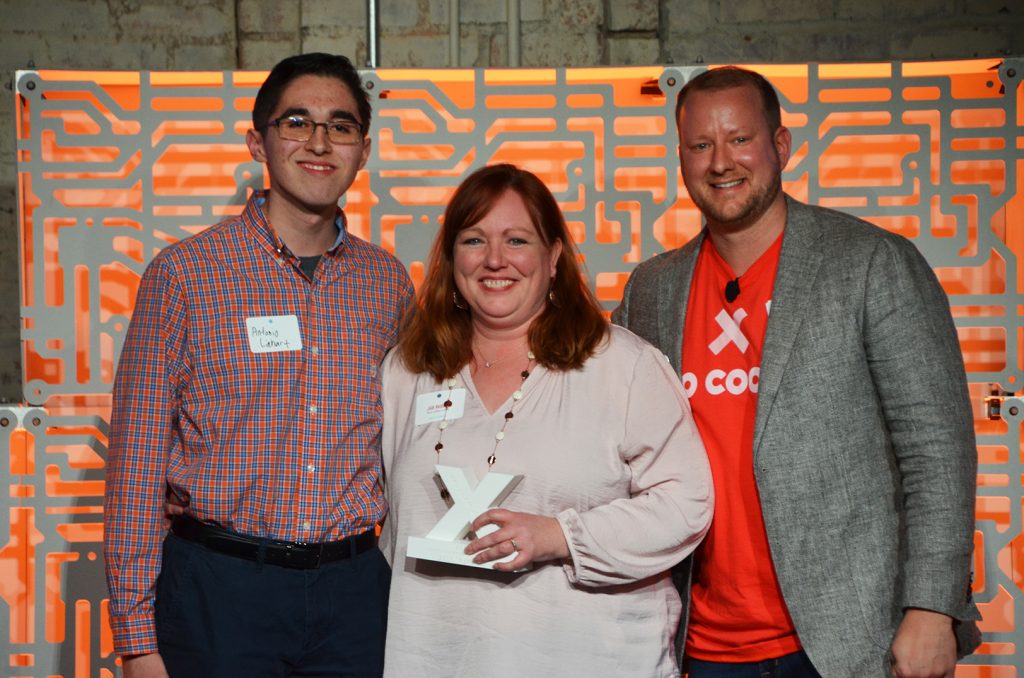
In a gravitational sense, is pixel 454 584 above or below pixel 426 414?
below

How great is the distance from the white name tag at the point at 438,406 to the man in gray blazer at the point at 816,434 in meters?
0.45

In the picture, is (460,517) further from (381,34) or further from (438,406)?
(381,34)

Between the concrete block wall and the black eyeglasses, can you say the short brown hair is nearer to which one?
the black eyeglasses

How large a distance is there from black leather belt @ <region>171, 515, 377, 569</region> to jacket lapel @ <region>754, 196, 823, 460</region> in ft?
2.76

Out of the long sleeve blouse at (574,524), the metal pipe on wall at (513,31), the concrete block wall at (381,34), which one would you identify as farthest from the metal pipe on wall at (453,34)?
the long sleeve blouse at (574,524)

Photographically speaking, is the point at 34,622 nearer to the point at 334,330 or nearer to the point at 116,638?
the point at 116,638

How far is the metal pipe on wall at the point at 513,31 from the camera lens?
12.7ft

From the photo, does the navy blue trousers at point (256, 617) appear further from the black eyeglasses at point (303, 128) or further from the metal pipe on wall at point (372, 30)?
the metal pipe on wall at point (372, 30)

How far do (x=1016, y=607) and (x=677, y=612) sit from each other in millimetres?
1449

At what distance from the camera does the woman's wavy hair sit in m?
2.02

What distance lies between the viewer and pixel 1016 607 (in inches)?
115

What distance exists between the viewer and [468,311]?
2.18 m

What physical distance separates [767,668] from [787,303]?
2.26ft

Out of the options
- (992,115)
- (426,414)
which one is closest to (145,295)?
(426,414)
